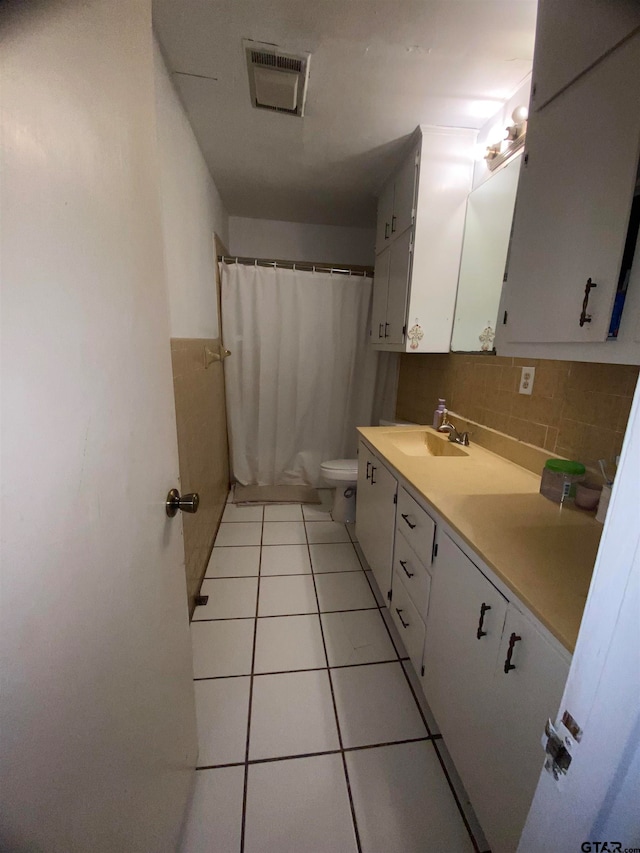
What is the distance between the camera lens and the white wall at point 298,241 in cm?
283

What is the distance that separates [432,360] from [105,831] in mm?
2324

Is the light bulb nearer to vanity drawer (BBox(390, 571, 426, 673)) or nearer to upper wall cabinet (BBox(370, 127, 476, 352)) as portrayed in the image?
upper wall cabinet (BBox(370, 127, 476, 352))

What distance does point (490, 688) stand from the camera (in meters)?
0.78

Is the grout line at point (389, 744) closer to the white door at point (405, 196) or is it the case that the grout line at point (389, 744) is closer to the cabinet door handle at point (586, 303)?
the cabinet door handle at point (586, 303)

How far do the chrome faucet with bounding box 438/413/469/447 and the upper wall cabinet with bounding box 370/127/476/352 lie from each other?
440 millimetres

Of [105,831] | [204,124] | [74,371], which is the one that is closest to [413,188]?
[204,124]

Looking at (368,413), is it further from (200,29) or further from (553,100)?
(200,29)

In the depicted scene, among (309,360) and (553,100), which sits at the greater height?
(553,100)

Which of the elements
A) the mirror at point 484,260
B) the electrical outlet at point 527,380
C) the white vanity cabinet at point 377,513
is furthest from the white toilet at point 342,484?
the electrical outlet at point 527,380

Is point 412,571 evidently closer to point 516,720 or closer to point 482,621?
point 482,621

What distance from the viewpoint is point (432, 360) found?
220 centimetres

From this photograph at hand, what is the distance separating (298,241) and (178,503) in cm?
287

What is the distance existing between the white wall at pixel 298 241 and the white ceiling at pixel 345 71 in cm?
83

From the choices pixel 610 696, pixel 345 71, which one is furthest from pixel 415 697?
pixel 345 71
